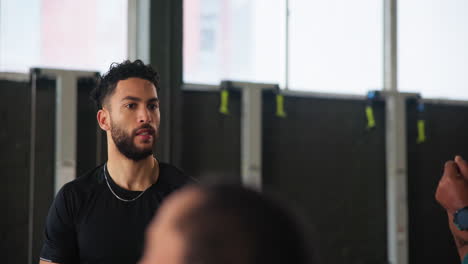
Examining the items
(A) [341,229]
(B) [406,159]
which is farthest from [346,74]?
(A) [341,229]

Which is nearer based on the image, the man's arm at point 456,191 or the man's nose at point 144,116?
the man's arm at point 456,191

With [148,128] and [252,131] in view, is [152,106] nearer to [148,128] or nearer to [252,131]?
[148,128]

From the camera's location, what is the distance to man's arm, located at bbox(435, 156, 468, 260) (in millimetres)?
1071

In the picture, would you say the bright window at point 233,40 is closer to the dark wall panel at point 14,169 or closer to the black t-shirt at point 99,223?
the dark wall panel at point 14,169

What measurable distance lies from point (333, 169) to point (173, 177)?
1.71m

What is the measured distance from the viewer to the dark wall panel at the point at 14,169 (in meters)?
2.66

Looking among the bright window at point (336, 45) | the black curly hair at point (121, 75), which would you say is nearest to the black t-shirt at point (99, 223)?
the black curly hair at point (121, 75)

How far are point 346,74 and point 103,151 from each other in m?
1.72

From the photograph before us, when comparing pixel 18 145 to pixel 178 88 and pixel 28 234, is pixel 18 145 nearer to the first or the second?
pixel 28 234

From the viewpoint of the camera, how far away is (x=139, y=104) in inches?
77.4

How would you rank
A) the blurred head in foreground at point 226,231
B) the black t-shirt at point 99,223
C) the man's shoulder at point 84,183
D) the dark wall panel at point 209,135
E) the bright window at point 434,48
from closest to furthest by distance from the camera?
the blurred head in foreground at point 226,231
the black t-shirt at point 99,223
the man's shoulder at point 84,183
the dark wall panel at point 209,135
the bright window at point 434,48

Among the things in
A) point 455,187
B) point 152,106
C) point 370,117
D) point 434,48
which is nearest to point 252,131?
point 370,117

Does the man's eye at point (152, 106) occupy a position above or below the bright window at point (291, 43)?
below

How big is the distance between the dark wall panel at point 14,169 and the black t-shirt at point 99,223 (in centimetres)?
96
